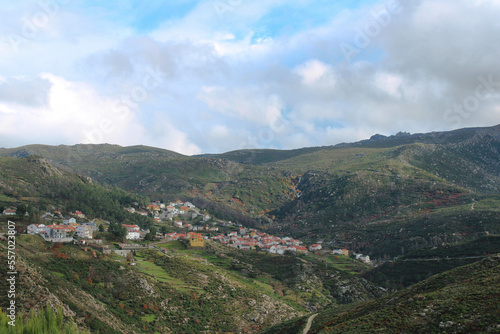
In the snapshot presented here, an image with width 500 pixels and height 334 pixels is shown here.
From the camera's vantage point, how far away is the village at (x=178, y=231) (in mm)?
67688

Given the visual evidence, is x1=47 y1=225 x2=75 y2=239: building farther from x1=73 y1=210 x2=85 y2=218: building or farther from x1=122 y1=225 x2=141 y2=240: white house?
x1=73 y1=210 x2=85 y2=218: building

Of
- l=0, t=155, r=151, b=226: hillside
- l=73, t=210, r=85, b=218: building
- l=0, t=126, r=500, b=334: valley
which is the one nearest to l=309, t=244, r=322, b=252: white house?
l=0, t=126, r=500, b=334: valley

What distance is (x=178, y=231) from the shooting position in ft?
389

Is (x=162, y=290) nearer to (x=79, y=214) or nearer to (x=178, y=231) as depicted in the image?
(x=79, y=214)

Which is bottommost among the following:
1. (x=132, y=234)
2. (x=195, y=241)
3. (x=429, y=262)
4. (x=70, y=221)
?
(x=429, y=262)

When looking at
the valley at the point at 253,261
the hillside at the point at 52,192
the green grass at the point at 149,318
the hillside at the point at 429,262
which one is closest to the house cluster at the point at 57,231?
the valley at the point at 253,261

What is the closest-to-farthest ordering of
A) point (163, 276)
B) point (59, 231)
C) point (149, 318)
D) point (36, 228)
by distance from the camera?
point (149, 318)
point (163, 276)
point (36, 228)
point (59, 231)

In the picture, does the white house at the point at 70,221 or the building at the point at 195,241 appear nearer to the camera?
the white house at the point at 70,221

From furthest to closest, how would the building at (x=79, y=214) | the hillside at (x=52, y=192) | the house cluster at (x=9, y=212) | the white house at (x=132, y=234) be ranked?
the hillside at (x=52, y=192), the building at (x=79, y=214), the white house at (x=132, y=234), the house cluster at (x=9, y=212)

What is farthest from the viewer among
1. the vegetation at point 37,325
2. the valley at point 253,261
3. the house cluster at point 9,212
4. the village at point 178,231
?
the house cluster at point 9,212

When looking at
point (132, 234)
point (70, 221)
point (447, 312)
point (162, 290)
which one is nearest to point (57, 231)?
point (70, 221)

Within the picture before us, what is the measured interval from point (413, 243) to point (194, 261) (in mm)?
72226

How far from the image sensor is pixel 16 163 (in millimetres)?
135250

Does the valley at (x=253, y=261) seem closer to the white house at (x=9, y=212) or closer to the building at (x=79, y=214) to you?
the white house at (x=9, y=212)
